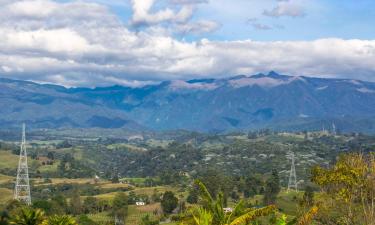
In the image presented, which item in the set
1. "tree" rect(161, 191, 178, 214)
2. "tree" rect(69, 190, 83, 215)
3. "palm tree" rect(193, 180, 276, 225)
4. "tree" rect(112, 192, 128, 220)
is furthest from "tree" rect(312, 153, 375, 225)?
"tree" rect(69, 190, 83, 215)

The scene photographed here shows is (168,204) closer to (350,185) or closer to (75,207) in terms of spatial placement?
(75,207)

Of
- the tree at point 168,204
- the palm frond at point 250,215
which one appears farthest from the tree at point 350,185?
the tree at point 168,204

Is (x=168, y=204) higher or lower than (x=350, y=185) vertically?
lower

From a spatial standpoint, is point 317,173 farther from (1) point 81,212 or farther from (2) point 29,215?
(1) point 81,212

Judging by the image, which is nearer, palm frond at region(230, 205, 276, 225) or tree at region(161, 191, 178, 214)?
palm frond at region(230, 205, 276, 225)

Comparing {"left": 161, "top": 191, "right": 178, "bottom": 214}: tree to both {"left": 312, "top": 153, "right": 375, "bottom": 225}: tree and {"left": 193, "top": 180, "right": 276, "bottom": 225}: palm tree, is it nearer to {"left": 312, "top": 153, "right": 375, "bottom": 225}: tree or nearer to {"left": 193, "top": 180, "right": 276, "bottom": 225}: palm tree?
{"left": 312, "top": 153, "right": 375, "bottom": 225}: tree

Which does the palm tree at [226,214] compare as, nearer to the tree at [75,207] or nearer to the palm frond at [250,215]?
the palm frond at [250,215]

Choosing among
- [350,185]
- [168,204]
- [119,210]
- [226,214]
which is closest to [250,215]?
[226,214]

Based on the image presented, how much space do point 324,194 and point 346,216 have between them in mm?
3051

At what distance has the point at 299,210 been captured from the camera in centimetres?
5744

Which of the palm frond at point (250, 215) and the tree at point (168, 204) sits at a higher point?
the palm frond at point (250, 215)

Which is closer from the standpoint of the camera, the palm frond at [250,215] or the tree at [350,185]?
the palm frond at [250,215]

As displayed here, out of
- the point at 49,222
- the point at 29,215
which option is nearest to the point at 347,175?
the point at 49,222

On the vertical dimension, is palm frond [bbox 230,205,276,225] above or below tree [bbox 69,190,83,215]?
above
